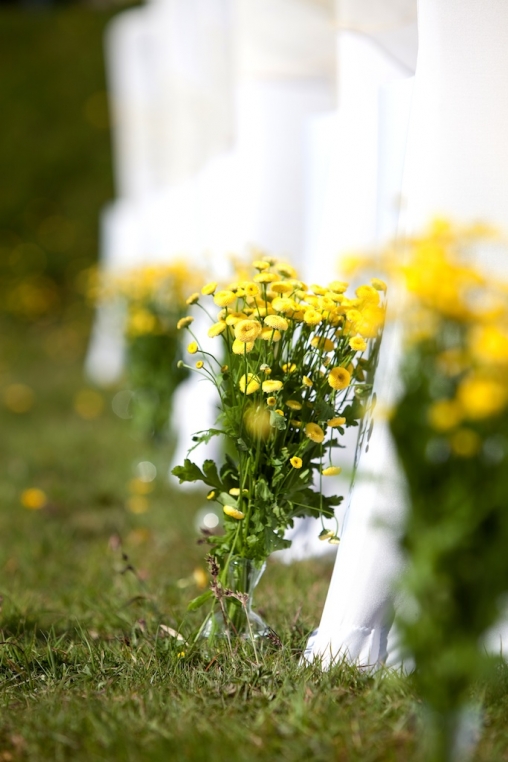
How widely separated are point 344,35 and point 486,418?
5.95 feet

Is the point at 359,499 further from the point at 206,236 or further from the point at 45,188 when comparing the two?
the point at 45,188

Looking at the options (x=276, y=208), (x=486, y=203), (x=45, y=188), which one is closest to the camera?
(x=486, y=203)

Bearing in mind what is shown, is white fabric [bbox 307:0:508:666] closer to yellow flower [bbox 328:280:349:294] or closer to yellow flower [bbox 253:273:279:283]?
yellow flower [bbox 328:280:349:294]

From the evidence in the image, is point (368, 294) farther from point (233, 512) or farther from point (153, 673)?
point (153, 673)

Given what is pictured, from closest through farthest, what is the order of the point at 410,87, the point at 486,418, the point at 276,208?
1. the point at 486,418
2. the point at 410,87
3. the point at 276,208

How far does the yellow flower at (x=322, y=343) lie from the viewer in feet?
4.72

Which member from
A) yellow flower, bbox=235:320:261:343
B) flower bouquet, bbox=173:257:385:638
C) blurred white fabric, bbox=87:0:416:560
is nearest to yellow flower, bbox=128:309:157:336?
blurred white fabric, bbox=87:0:416:560

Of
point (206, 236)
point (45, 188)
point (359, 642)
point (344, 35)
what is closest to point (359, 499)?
point (359, 642)

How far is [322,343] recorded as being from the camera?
1.44 metres

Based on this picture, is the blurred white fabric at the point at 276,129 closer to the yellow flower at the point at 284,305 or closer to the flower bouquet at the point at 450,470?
the yellow flower at the point at 284,305

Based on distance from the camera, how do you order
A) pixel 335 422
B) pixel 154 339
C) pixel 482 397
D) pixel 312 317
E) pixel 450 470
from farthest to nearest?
pixel 154 339
pixel 335 422
pixel 312 317
pixel 450 470
pixel 482 397

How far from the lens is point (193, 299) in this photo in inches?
61.1

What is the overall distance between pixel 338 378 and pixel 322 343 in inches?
3.0

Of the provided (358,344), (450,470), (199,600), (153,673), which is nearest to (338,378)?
(358,344)
